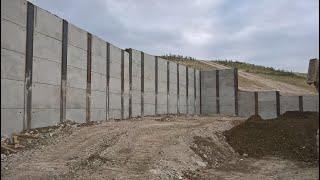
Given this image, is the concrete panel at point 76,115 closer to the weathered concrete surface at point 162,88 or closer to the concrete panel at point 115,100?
the concrete panel at point 115,100

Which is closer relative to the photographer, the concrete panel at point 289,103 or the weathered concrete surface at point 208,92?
the concrete panel at point 289,103

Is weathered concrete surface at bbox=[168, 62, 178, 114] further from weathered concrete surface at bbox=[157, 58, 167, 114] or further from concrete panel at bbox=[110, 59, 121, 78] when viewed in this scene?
concrete panel at bbox=[110, 59, 121, 78]

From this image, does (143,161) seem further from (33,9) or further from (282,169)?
(33,9)

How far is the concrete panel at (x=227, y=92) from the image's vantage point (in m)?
32.6

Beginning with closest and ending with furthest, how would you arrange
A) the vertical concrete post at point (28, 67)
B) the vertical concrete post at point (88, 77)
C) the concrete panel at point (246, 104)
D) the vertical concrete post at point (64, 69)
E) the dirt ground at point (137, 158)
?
the dirt ground at point (137, 158) → the vertical concrete post at point (28, 67) → the vertical concrete post at point (64, 69) → the vertical concrete post at point (88, 77) → the concrete panel at point (246, 104)

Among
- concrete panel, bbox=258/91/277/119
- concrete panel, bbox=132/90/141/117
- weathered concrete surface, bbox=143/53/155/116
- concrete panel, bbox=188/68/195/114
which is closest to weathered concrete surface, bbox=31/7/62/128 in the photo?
concrete panel, bbox=132/90/141/117

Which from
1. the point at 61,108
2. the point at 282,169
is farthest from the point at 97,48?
the point at 282,169

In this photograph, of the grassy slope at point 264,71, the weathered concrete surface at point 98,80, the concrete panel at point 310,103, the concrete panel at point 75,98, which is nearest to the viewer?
the concrete panel at point 75,98

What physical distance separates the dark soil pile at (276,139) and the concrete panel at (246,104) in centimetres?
1306

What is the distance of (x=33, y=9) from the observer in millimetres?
14617

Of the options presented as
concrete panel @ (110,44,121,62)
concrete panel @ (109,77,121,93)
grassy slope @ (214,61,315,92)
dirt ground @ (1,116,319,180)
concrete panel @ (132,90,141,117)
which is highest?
grassy slope @ (214,61,315,92)

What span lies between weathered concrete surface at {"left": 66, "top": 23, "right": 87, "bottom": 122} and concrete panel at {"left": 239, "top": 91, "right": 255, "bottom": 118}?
17.0 metres

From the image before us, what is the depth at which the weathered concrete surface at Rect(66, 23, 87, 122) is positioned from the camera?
673 inches

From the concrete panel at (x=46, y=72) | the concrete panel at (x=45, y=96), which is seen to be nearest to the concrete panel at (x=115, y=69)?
the concrete panel at (x=46, y=72)
